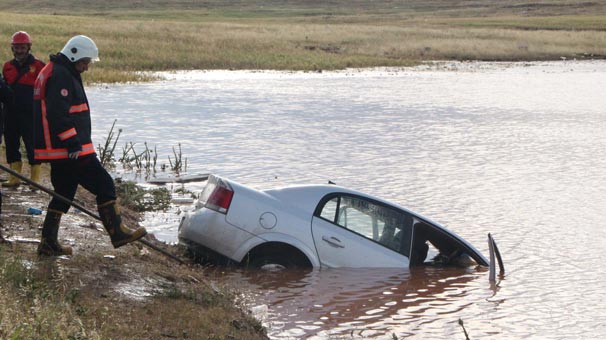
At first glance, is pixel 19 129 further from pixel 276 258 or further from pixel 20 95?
pixel 276 258

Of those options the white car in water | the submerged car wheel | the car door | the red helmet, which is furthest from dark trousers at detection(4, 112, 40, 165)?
the car door

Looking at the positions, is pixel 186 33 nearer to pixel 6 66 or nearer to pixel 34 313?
pixel 6 66

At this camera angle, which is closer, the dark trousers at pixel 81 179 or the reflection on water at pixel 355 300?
the dark trousers at pixel 81 179

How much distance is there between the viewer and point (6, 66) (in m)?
11.3

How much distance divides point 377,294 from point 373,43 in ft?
177

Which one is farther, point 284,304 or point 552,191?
point 552,191

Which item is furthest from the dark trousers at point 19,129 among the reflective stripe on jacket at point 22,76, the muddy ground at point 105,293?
the muddy ground at point 105,293

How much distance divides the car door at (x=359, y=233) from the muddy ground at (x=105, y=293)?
1144 mm

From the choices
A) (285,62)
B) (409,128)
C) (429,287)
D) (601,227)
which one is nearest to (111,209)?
(429,287)

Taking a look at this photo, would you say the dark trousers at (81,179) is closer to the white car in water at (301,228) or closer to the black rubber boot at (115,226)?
the black rubber boot at (115,226)

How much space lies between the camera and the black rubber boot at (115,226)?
8367mm

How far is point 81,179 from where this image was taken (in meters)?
8.30

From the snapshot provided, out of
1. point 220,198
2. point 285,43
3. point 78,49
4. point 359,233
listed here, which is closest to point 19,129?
point 220,198

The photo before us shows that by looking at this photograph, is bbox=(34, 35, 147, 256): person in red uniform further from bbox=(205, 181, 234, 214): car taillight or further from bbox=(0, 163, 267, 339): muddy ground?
bbox=(205, 181, 234, 214): car taillight
